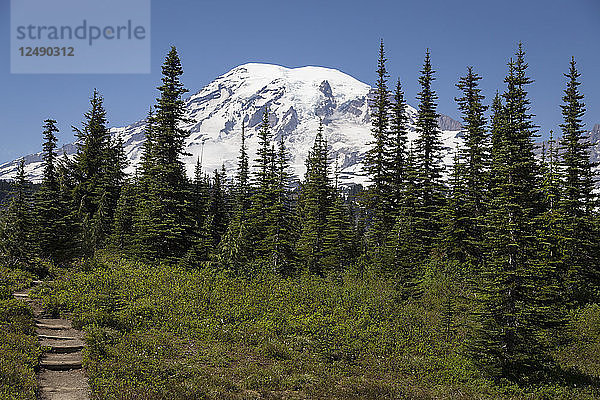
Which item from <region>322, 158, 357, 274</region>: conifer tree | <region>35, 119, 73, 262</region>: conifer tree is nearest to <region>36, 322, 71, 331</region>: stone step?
<region>35, 119, 73, 262</region>: conifer tree

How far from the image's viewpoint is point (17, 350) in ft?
35.4

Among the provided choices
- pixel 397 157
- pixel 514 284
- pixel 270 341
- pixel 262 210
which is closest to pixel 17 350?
pixel 270 341

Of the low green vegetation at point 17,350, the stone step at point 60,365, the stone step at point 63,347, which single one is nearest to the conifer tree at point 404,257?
the stone step at point 63,347

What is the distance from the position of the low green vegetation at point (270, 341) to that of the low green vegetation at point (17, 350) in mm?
1418

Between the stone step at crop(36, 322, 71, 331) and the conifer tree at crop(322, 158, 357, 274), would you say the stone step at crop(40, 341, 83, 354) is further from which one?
the conifer tree at crop(322, 158, 357, 274)

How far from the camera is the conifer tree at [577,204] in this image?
28.1m

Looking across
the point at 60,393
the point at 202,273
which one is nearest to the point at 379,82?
the point at 202,273

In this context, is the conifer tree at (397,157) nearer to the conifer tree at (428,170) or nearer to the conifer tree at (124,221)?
the conifer tree at (428,170)

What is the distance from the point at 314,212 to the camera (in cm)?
3403

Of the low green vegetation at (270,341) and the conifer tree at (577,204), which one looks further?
the conifer tree at (577,204)

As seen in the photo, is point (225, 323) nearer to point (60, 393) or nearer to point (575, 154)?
point (60, 393)

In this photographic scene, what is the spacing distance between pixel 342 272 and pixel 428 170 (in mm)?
11813

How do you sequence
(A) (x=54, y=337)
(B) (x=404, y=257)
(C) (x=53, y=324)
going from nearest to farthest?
1. (A) (x=54, y=337)
2. (C) (x=53, y=324)
3. (B) (x=404, y=257)

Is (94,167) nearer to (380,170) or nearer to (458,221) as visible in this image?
(380,170)
